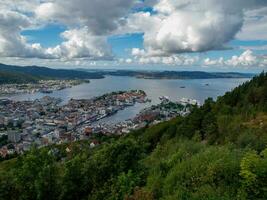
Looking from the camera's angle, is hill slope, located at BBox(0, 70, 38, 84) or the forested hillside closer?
the forested hillside

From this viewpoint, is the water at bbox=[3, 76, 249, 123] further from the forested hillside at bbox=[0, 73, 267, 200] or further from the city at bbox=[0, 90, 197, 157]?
the forested hillside at bbox=[0, 73, 267, 200]

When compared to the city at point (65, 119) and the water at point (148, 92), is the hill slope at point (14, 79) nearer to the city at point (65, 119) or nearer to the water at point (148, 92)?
the water at point (148, 92)

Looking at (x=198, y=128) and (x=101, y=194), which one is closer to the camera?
(x=101, y=194)

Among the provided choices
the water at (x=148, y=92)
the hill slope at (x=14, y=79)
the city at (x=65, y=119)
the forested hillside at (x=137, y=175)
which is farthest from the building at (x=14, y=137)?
the hill slope at (x=14, y=79)

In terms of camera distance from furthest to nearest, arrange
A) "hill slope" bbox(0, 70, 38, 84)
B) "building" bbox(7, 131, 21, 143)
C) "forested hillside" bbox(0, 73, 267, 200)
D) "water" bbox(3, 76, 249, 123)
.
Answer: "hill slope" bbox(0, 70, 38, 84)
"water" bbox(3, 76, 249, 123)
"building" bbox(7, 131, 21, 143)
"forested hillside" bbox(0, 73, 267, 200)


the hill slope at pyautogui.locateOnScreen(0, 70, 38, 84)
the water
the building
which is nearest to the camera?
the building

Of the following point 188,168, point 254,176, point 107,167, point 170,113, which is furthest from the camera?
point 170,113

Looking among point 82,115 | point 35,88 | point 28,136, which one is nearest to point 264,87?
point 28,136

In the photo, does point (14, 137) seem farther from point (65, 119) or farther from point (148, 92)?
point (148, 92)

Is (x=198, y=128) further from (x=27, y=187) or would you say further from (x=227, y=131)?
(x=27, y=187)

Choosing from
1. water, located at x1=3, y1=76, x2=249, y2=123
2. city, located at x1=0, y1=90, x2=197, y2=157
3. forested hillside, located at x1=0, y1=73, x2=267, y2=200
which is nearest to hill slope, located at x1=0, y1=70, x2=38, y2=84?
water, located at x1=3, y1=76, x2=249, y2=123

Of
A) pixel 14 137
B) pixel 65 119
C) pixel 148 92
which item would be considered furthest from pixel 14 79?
pixel 14 137
